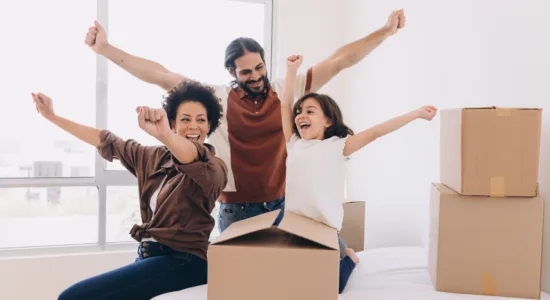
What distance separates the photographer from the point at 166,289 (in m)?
1.35

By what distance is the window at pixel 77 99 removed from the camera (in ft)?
9.02

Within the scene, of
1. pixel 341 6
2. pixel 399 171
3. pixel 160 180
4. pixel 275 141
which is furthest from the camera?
pixel 341 6

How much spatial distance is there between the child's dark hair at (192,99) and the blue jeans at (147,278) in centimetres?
45

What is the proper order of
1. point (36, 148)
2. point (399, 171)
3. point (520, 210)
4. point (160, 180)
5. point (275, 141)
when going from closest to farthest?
A: point (520, 210)
point (160, 180)
point (275, 141)
point (399, 171)
point (36, 148)

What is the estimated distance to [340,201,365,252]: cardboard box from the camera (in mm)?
2250

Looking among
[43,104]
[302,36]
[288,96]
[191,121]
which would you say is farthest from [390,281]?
[302,36]

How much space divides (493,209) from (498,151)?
16cm

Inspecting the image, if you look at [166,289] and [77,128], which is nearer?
[166,289]

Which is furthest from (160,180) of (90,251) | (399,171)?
(90,251)

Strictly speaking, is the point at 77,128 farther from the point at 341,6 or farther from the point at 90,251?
the point at 341,6

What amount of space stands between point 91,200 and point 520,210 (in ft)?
8.30

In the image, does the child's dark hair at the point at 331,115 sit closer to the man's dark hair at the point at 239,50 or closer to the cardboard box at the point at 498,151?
the man's dark hair at the point at 239,50

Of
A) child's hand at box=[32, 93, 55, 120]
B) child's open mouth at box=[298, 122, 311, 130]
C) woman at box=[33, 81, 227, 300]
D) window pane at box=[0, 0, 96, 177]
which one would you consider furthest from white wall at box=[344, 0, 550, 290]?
window pane at box=[0, 0, 96, 177]

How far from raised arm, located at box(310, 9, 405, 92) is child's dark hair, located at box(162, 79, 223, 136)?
18.3 inches
